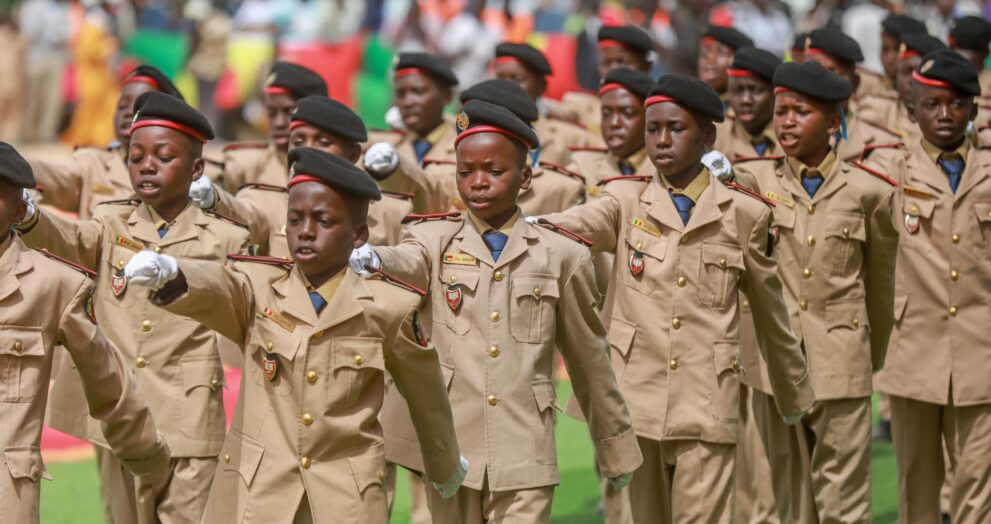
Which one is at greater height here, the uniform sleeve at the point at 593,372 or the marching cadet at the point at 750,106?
the marching cadet at the point at 750,106

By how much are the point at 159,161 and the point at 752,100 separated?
3870 millimetres

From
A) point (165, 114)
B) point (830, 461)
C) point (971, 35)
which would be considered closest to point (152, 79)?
point (165, 114)

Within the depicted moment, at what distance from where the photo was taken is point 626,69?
29.6ft

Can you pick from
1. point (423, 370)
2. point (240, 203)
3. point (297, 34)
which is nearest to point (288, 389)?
point (423, 370)

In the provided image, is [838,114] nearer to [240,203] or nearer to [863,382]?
[863,382]

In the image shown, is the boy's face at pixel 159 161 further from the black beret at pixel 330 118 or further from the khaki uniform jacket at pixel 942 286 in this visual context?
the khaki uniform jacket at pixel 942 286

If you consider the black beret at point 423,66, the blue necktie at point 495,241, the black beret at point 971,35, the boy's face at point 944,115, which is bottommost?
the blue necktie at point 495,241

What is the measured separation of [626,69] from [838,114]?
4.43ft

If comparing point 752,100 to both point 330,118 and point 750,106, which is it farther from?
point 330,118

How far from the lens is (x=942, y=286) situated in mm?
8031

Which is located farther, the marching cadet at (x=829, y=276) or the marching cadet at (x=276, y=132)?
the marching cadet at (x=276, y=132)

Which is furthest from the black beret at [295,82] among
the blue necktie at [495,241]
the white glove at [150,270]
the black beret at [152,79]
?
the white glove at [150,270]

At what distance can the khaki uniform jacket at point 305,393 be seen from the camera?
5348 millimetres

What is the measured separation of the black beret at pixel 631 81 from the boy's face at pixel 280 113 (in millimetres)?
1748
